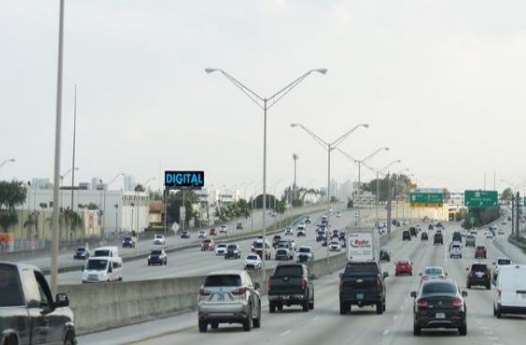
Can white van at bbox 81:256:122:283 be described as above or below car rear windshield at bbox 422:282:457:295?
below

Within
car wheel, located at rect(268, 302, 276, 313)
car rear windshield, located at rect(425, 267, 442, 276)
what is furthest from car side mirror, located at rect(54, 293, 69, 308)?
car rear windshield, located at rect(425, 267, 442, 276)

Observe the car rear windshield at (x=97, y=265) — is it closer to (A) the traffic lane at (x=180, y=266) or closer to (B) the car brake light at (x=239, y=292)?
(A) the traffic lane at (x=180, y=266)

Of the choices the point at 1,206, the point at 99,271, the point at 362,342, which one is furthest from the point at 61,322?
the point at 1,206

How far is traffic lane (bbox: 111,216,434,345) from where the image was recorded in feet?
96.9

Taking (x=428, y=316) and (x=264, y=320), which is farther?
(x=264, y=320)

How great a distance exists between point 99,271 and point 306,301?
81.7ft

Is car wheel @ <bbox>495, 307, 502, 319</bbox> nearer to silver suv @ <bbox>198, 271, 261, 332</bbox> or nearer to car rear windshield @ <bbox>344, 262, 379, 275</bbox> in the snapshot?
→ car rear windshield @ <bbox>344, 262, 379, 275</bbox>

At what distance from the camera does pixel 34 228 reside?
464 ft

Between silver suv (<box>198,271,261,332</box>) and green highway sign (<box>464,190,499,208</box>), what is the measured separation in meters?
95.9

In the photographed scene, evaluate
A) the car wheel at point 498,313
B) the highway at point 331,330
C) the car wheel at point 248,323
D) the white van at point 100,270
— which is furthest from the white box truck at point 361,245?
the car wheel at point 248,323

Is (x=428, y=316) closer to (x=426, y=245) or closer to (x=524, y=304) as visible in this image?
(x=524, y=304)

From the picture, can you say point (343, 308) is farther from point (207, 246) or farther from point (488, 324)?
point (207, 246)

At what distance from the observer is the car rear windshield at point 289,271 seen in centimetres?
4494

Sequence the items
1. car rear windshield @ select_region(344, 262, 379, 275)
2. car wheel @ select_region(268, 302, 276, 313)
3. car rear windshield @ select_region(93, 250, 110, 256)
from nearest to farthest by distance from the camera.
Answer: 1. car rear windshield @ select_region(344, 262, 379, 275)
2. car wheel @ select_region(268, 302, 276, 313)
3. car rear windshield @ select_region(93, 250, 110, 256)
